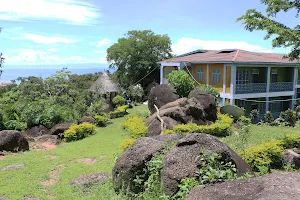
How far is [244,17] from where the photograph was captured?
10461mm

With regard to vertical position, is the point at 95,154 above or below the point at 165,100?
below

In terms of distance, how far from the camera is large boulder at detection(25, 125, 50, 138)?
55.9ft

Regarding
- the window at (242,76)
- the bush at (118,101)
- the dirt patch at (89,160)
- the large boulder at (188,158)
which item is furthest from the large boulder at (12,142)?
the window at (242,76)

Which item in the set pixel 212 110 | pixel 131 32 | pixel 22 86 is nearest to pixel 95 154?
pixel 212 110

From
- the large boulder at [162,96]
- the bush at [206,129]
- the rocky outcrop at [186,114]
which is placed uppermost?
the large boulder at [162,96]

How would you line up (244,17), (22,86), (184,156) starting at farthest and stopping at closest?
(22,86), (244,17), (184,156)

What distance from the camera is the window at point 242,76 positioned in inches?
944

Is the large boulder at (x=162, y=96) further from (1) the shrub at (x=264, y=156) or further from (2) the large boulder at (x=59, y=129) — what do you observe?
(1) the shrub at (x=264, y=156)

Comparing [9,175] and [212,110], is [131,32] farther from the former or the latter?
[9,175]

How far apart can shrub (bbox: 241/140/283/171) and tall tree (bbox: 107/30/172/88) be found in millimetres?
25805

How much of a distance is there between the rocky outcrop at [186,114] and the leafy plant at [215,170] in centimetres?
820

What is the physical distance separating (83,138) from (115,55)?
21037 mm

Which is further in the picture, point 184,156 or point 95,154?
point 95,154

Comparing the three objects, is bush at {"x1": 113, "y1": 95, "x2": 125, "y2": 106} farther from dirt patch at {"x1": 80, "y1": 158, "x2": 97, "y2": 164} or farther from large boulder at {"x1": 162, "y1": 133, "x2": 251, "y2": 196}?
large boulder at {"x1": 162, "y1": 133, "x2": 251, "y2": 196}
